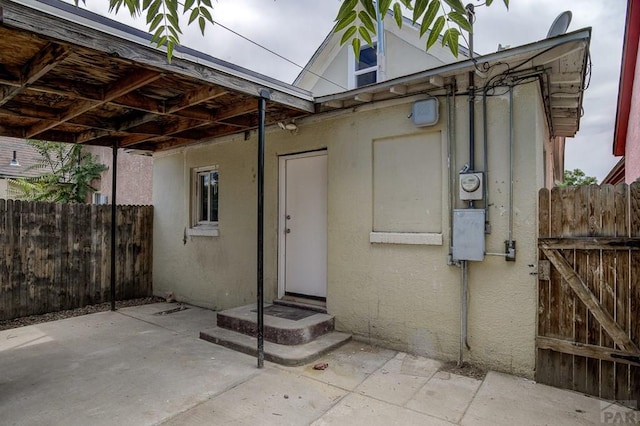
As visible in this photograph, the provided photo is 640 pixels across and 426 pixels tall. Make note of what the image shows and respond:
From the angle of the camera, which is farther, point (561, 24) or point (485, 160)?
point (485, 160)

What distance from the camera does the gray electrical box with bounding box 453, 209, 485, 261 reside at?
12.2 feet

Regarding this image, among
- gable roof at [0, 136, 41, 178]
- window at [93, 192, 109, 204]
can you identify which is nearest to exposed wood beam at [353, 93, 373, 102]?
window at [93, 192, 109, 204]

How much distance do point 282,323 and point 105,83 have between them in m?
3.31

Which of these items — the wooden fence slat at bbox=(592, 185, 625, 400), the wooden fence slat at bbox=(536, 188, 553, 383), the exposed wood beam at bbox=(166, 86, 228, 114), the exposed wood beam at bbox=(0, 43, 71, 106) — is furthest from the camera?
the exposed wood beam at bbox=(166, 86, 228, 114)

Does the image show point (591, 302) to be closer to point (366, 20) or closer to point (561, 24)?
point (561, 24)

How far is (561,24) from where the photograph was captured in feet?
11.8

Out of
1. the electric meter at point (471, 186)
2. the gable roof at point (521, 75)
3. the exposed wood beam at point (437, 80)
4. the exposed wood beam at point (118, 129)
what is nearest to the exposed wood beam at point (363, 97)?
the gable roof at point (521, 75)

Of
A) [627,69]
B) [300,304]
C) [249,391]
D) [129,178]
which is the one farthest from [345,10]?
[129,178]

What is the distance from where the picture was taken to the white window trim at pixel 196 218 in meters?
6.59

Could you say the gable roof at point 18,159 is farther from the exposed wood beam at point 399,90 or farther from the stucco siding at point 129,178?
the exposed wood beam at point 399,90

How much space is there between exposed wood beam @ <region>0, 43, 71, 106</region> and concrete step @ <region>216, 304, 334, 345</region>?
3.31 metres

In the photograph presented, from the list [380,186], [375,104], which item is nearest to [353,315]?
[380,186]

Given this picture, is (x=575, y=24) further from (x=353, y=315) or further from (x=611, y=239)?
(x=353, y=315)

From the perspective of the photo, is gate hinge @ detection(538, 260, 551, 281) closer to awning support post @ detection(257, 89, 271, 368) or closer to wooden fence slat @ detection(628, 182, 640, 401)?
wooden fence slat @ detection(628, 182, 640, 401)
